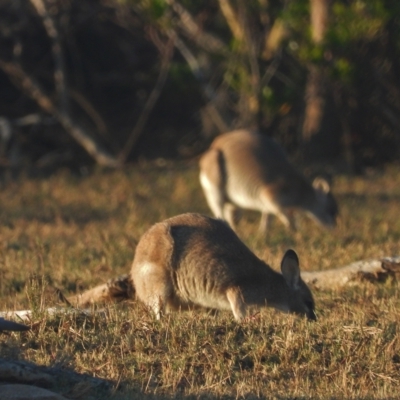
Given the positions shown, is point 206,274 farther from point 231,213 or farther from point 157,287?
point 231,213

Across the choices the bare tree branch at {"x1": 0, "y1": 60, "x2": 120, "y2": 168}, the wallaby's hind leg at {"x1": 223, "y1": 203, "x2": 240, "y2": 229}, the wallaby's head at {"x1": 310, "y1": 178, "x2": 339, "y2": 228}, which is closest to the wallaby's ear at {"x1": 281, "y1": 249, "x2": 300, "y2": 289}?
the wallaby's head at {"x1": 310, "y1": 178, "x2": 339, "y2": 228}

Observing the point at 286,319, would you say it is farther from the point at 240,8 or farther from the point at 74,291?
the point at 240,8

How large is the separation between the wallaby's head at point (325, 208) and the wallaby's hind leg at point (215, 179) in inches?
44.9

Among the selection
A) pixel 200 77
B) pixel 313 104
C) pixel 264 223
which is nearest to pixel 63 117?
pixel 200 77

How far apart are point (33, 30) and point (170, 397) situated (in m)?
13.9

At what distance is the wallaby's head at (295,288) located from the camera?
22.4 feet

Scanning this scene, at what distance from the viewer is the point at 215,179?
1214cm

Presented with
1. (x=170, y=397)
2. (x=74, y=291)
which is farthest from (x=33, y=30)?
(x=170, y=397)

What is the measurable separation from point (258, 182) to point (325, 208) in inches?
35.1

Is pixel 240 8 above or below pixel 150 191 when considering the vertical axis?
above

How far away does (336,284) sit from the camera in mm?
7727

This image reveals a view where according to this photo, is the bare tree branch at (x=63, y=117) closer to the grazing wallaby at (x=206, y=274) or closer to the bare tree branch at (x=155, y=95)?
the bare tree branch at (x=155, y=95)

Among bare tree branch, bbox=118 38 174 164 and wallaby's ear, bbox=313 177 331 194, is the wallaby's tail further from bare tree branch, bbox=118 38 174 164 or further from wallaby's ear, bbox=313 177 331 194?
bare tree branch, bbox=118 38 174 164

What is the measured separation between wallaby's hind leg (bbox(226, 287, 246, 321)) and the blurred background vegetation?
28.2ft
